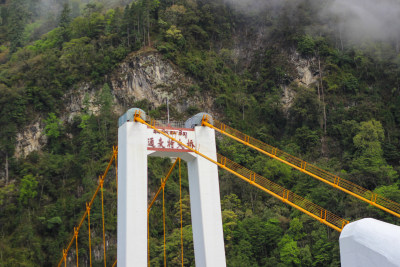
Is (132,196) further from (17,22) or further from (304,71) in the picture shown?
(17,22)

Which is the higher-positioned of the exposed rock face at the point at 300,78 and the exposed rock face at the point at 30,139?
the exposed rock face at the point at 300,78

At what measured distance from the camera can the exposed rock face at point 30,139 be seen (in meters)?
30.8

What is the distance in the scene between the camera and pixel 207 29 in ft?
127

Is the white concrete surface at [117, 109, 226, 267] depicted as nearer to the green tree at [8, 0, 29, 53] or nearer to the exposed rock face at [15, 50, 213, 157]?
the exposed rock face at [15, 50, 213, 157]

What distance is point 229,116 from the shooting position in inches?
1330

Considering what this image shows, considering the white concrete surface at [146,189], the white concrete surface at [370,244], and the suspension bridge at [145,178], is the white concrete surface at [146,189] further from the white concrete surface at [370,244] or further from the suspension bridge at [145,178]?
the white concrete surface at [370,244]

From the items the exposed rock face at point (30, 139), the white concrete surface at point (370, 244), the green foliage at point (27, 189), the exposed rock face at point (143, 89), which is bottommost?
the white concrete surface at point (370, 244)

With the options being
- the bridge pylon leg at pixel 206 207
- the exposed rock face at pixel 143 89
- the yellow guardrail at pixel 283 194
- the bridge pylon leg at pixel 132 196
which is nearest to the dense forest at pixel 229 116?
the exposed rock face at pixel 143 89

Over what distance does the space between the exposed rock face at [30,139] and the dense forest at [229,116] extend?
1.02ft

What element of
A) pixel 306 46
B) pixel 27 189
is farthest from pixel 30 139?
pixel 306 46

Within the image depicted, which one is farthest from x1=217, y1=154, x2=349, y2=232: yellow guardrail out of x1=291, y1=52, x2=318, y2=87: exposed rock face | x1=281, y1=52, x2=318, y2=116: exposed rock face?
x1=291, y1=52, x2=318, y2=87: exposed rock face

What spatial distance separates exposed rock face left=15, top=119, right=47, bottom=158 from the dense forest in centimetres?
31

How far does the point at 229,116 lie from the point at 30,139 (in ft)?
43.0

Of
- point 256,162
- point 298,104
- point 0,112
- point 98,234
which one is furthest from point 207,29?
point 98,234
